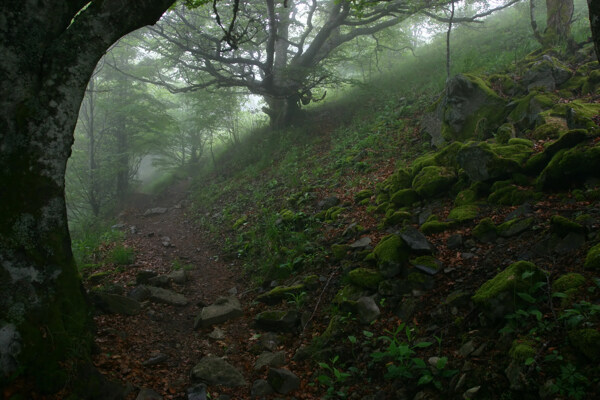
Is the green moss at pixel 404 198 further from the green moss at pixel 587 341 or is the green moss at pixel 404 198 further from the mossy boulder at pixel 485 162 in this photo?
the green moss at pixel 587 341

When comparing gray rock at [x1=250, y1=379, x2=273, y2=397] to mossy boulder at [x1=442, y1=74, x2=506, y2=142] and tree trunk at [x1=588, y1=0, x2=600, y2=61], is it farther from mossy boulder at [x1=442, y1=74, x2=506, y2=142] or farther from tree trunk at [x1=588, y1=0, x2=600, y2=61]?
mossy boulder at [x1=442, y1=74, x2=506, y2=142]

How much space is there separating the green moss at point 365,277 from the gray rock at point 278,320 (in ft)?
3.02

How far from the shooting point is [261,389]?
349 cm

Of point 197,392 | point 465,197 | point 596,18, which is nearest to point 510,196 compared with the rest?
point 465,197

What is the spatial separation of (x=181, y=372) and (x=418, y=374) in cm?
250

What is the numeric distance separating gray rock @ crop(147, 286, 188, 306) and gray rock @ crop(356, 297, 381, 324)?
3.01 meters

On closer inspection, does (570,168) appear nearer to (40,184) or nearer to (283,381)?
(283,381)

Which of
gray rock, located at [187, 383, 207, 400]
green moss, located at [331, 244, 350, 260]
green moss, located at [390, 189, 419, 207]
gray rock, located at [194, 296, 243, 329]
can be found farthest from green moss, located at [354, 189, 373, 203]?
gray rock, located at [187, 383, 207, 400]

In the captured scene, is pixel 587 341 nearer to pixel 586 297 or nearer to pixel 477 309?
pixel 586 297

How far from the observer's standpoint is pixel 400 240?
4.77 meters

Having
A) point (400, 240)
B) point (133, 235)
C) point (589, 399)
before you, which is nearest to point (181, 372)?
point (400, 240)

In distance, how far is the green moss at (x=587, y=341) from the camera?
7.61 ft

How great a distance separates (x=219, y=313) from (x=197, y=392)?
1.78 metres

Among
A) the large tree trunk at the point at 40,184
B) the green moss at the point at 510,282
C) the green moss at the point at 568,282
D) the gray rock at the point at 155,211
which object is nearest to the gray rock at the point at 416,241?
the green moss at the point at 510,282
